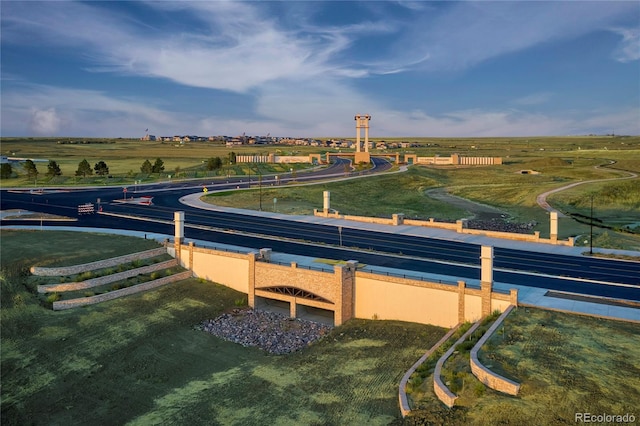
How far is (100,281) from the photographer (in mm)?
38594

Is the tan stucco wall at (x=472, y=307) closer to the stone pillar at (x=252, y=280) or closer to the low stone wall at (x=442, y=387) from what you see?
the low stone wall at (x=442, y=387)

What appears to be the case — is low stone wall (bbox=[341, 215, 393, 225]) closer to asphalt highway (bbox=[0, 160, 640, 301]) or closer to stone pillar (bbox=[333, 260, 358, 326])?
asphalt highway (bbox=[0, 160, 640, 301])

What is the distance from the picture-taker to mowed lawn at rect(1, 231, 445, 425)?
24797 mm

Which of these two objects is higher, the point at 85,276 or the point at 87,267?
the point at 87,267

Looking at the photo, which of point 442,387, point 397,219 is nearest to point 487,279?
point 442,387

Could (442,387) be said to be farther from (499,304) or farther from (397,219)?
(397,219)

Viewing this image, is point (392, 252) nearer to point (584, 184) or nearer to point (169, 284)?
point (169, 284)

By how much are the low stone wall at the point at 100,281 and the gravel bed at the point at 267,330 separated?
8.83 metres

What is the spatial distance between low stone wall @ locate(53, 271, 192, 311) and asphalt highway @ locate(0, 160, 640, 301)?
327 inches

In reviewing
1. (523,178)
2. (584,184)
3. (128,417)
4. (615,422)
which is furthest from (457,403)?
(523,178)

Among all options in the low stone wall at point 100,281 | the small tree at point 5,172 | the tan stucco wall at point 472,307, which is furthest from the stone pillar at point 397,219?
the small tree at point 5,172

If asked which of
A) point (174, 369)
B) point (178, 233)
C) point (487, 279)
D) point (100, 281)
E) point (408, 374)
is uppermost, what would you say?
point (178, 233)

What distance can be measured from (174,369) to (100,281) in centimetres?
1269

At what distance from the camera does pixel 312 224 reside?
197ft
